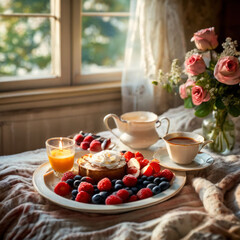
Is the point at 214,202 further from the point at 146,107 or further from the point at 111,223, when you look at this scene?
the point at 146,107

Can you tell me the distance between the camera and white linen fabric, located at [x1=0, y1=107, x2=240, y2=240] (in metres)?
1.04

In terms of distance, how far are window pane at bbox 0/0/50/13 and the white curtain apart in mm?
516

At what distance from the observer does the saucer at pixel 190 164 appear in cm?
144

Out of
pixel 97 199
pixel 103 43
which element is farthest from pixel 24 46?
pixel 97 199

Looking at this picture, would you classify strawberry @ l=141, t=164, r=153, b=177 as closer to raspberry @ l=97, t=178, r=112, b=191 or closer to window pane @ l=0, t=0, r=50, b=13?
raspberry @ l=97, t=178, r=112, b=191

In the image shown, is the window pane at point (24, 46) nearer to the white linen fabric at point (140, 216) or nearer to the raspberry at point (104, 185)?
the white linen fabric at point (140, 216)

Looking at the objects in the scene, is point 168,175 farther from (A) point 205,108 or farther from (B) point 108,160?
(A) point 205,108

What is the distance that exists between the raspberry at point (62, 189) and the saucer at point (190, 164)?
1.28 ft

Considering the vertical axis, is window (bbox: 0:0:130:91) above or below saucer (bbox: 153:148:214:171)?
above

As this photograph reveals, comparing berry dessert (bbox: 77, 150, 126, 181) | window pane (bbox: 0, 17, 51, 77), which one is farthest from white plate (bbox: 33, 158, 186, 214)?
window pane (bbox: 0, 17, 51, 77)

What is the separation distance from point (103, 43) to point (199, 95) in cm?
119

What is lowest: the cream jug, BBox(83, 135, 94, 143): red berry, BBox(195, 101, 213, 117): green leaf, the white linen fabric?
the white linen fabric

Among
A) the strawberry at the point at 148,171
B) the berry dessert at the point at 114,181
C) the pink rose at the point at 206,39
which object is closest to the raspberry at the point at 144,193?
the berry dessert at the point at 114,181

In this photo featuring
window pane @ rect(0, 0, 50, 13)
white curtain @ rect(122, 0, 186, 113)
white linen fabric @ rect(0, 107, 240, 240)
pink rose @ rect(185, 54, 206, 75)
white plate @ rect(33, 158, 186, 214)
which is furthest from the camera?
white curtain @ rect(122, 0, 186, 113)
